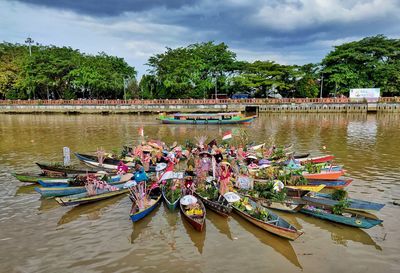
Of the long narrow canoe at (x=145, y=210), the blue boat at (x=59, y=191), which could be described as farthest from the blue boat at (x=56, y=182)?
the long narrow canoe at (x=145, y=210)

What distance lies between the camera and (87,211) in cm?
1584

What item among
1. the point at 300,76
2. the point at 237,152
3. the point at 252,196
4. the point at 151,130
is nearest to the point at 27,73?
the point at 151,130

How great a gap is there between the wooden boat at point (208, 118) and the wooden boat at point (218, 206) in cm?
3574

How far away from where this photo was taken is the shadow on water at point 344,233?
1245 cm

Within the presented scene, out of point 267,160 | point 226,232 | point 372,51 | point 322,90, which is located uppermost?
point 372,51

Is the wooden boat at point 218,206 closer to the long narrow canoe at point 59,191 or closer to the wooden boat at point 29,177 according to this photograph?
the long narrow canoe at point 59,191

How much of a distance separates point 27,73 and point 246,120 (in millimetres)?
59200

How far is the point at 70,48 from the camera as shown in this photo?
295ft

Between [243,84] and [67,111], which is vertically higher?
[243,84]

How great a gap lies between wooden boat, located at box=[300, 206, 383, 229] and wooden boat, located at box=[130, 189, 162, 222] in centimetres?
718

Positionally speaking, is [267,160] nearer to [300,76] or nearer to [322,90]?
[300,76]

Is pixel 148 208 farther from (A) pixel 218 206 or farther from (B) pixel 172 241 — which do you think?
(A) pixel 218 206

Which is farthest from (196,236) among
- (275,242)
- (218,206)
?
(275,242)

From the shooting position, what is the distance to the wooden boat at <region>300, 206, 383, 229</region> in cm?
1271
